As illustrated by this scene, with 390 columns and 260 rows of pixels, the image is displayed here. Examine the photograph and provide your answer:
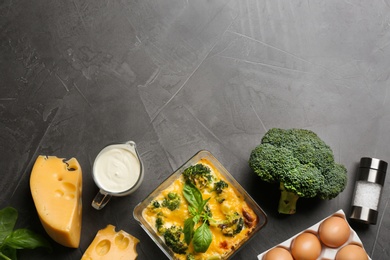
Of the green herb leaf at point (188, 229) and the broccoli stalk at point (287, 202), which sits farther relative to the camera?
the broccoli stalk at point (287, 202)

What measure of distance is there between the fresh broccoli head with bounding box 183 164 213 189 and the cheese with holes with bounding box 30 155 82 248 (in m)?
0.59

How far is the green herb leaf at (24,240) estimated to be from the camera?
2844 mm

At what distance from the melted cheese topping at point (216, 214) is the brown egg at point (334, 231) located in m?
0.34

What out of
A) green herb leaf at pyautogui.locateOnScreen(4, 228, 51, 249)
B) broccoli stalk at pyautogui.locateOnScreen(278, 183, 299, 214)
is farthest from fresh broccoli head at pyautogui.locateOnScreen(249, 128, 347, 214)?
green herb leaf at pyautogui.locateOnScreen(4, 228, 51, 249)

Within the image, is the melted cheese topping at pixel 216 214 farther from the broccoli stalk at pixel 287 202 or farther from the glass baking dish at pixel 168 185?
Result: the broccoli stalk at pixel 287 202

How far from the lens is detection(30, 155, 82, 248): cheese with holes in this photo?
2.85 m

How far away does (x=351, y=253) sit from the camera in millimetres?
2750

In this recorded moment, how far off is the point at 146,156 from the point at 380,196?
1.24 m

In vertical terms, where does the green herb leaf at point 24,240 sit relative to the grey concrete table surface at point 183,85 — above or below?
below

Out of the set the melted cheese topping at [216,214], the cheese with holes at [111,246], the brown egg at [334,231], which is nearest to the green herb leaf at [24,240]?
the cheese with holes at [111,246]

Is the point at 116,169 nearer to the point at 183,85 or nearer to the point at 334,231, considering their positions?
the point at 183,85

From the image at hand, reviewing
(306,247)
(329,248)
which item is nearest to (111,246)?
(306,247)

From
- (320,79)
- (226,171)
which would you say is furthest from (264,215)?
(320,79)

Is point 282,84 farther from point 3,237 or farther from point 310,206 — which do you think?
point 3,237
